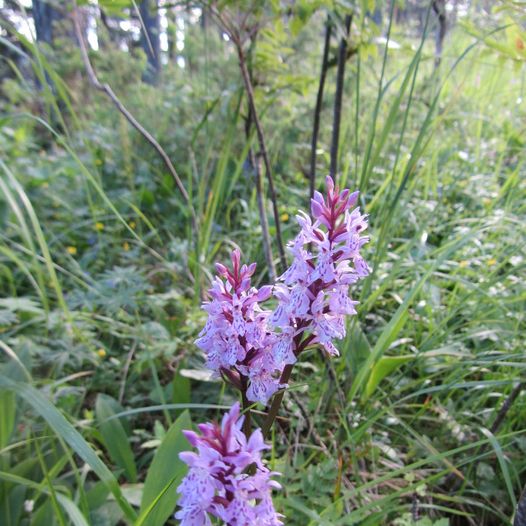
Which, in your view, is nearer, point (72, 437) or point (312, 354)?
point (72, 437)

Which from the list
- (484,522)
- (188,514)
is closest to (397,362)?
(484,522)

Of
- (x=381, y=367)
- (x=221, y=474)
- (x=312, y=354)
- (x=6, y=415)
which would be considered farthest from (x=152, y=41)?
(x=221, y=474)

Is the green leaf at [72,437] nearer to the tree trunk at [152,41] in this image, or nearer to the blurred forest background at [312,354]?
the blurred forest background at [312,354]

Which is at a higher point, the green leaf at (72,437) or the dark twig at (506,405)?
the green leaf at (72,437)

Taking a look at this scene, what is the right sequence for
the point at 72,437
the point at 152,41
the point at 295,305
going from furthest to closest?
the point at 152,41
the point at 72,437
the point at 295,305

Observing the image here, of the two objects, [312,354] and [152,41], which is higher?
[152,41]

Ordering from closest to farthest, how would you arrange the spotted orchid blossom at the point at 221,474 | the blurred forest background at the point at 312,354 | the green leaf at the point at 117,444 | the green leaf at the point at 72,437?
the spotted orchid blossom at the point at 221,474, the green leaf at the point at 72,437, the blurred forest background at the point at 312,354, the green leaf at the point at 117,444

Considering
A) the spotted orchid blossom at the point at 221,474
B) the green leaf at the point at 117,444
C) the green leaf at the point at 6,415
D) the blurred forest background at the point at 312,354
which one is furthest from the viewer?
the green leaf at the point at 117,444

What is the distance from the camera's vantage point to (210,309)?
0.74m

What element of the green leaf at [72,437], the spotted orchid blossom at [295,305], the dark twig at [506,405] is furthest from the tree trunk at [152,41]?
the dark twig at [506,405]

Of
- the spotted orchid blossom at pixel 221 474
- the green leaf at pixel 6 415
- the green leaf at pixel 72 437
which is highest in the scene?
the spotted orchid blossom at pixel 221 474

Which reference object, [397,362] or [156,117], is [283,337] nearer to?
[397,362]

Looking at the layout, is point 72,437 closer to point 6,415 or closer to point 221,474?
point 221,474

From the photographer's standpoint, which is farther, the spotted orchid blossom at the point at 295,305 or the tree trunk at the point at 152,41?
the tree trunk at the point at 152,41
